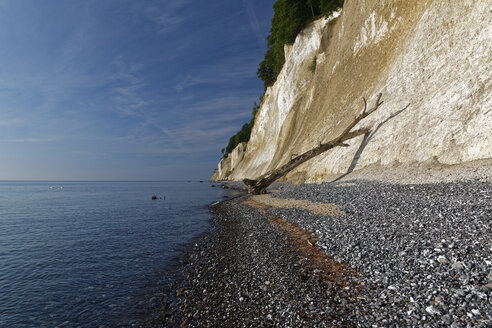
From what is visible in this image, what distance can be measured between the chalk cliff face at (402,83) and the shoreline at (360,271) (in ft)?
17.0

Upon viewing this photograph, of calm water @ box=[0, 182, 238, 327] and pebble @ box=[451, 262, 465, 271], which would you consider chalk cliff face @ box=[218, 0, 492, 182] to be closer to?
pebble @ box=[451, 262, 465, 271]

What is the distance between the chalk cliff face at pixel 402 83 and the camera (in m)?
14.3

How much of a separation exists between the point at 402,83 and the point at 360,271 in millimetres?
20598

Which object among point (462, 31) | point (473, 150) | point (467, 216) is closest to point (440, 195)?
point (467, 216)

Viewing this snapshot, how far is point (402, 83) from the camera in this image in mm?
20859

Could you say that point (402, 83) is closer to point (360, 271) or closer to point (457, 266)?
point (457, 266)

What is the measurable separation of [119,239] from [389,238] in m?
14.5

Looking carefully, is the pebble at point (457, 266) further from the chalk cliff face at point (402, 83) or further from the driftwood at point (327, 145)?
the driftwood at point (327, 145)

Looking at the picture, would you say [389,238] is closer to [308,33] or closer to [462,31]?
[462,31]

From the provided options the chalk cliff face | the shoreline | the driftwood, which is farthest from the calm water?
the chalk cliff face

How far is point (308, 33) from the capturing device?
139 feet

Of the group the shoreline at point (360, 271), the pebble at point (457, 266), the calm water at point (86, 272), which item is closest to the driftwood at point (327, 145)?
the calm water at point (86, 272)

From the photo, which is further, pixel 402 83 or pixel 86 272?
pixel 402 83

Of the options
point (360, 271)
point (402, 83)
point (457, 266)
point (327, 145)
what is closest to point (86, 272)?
point (360, 271)
